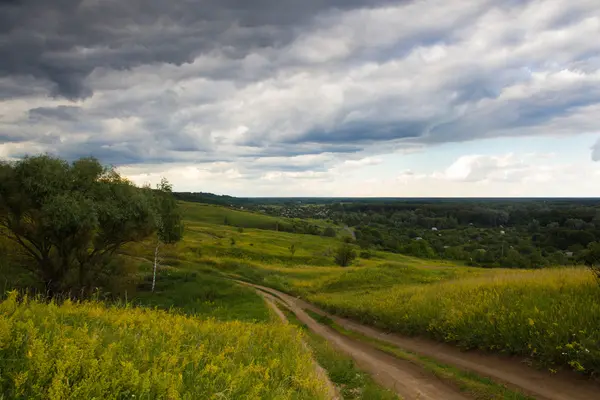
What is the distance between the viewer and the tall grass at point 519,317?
11.9 meters

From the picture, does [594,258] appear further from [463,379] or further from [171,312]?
[171,312]

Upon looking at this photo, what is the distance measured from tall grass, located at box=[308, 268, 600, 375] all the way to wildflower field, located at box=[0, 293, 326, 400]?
8.04 meters

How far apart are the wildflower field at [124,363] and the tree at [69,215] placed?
66.3 feet

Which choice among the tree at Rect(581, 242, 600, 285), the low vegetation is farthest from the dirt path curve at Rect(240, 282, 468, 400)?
the tree at Rect(581, 242, 600, 285)

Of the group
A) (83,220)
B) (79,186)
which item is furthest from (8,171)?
(83,220)

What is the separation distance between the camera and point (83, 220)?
85.5 ft

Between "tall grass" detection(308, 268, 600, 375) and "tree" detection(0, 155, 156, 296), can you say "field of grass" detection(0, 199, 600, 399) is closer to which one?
"tall grass" detection(308, 268, 600, 375)

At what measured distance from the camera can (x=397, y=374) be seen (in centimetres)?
1406

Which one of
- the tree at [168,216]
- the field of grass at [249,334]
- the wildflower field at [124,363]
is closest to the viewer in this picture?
the wildflower field at [124,363]

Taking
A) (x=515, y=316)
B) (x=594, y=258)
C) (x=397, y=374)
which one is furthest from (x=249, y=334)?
(x=594, y=258)

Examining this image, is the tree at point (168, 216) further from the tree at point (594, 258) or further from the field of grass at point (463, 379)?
the tree at point (594, 258)

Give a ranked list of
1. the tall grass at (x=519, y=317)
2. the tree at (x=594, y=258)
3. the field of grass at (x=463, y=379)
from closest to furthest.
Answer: the field of grass at (x=463, y=379) → the tall grass at (x=519, y=317) → the tree at (x=594, y=258)

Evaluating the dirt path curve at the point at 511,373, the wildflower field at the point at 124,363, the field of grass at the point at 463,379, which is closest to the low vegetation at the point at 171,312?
the wildflower field at the point at 124,363

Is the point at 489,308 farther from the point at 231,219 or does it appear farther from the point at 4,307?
the point at 231,219
